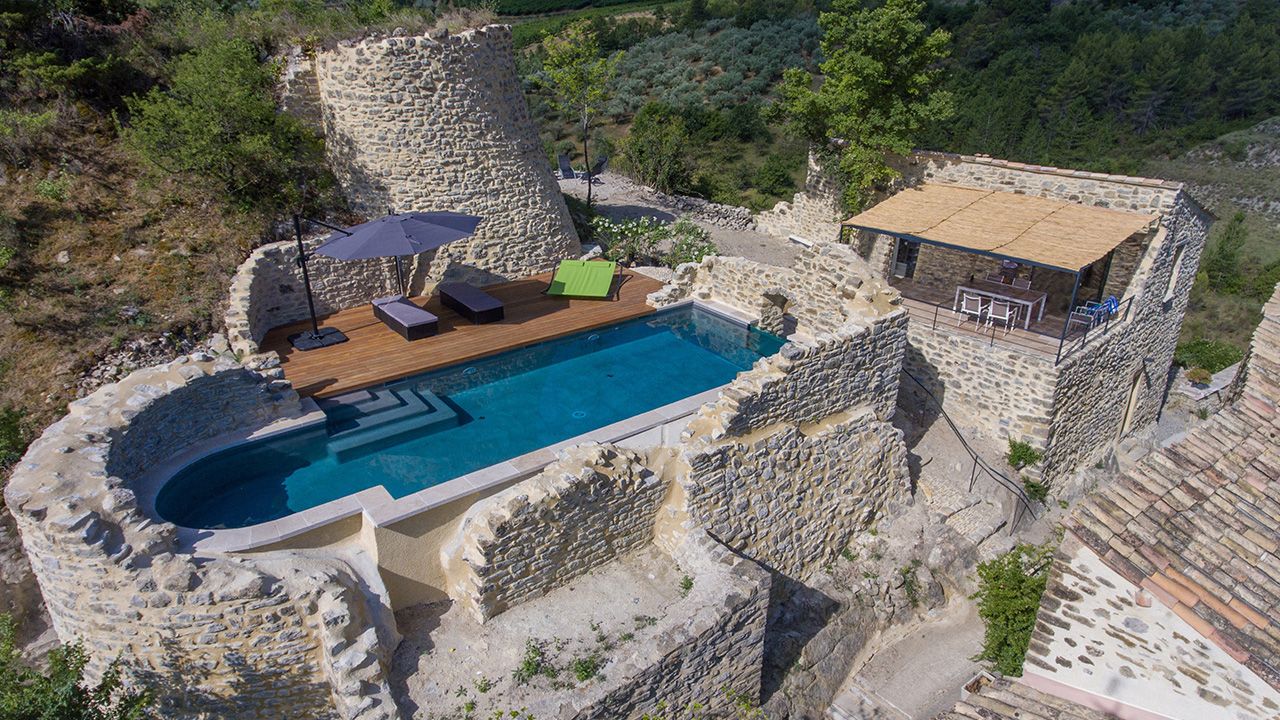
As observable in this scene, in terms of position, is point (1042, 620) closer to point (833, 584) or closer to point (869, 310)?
point (833, 584)

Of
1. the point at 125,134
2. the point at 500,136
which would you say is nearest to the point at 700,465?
the point at 500,136

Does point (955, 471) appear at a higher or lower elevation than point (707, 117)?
lower

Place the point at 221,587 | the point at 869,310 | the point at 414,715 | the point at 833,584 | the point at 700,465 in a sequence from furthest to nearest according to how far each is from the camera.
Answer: the point at 869,310, the point at 833,584, the point at 700,465, the point at 414,715, the point at 221,587

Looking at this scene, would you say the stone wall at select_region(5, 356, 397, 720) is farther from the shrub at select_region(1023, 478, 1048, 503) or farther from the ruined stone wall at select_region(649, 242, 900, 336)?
the shrub at select_region(1023, 478, 1048, 503)

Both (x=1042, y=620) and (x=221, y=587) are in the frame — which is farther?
(x=221, y=587)

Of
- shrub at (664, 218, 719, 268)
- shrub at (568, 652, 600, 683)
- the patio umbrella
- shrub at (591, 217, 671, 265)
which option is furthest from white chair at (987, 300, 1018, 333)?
shrub at (568, 652, 600, 683)

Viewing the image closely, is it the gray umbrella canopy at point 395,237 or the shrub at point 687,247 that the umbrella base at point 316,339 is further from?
the shrub at point 687,247
